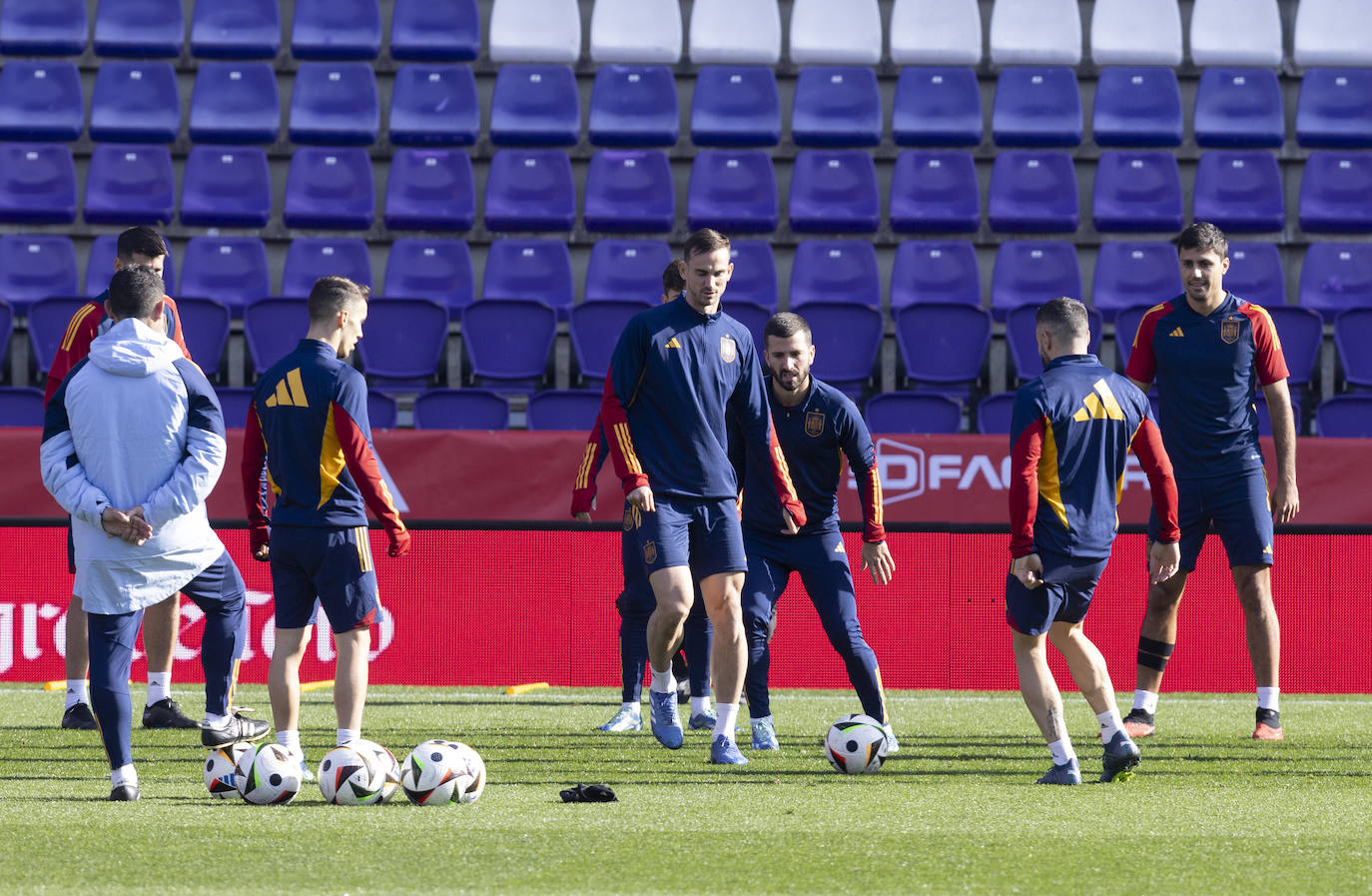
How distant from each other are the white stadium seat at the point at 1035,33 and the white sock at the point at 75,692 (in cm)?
1026

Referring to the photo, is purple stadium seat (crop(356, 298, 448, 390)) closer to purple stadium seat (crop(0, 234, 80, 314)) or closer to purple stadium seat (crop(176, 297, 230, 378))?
purple stadium seat (crop(176, 297, 230, 378))

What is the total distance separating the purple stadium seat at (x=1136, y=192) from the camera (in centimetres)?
1368

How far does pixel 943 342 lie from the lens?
11.9 meters

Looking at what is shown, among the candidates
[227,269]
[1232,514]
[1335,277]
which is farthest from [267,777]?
[1335,277]

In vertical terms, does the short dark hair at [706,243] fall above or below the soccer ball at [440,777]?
above

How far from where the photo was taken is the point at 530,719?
799 cm

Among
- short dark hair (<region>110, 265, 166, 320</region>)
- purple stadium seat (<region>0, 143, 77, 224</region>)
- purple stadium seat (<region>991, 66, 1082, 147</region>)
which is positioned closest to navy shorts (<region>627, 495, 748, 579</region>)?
short dark hair (<region>110, 265, 166, 320</region>)

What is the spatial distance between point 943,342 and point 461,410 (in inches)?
136

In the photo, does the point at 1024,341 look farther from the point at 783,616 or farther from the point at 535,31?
the point at 535,31

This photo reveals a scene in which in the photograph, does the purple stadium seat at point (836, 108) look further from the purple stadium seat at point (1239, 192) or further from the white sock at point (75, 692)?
the white sock at point (75, 692)

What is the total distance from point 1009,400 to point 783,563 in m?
4.71

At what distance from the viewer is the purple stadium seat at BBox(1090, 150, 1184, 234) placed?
13680 millimetres

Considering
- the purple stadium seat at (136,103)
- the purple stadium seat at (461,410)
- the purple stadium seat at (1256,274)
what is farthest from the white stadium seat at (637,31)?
the purple stadium seat at (461,410)

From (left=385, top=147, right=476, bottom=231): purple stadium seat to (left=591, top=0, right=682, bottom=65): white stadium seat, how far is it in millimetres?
1912
